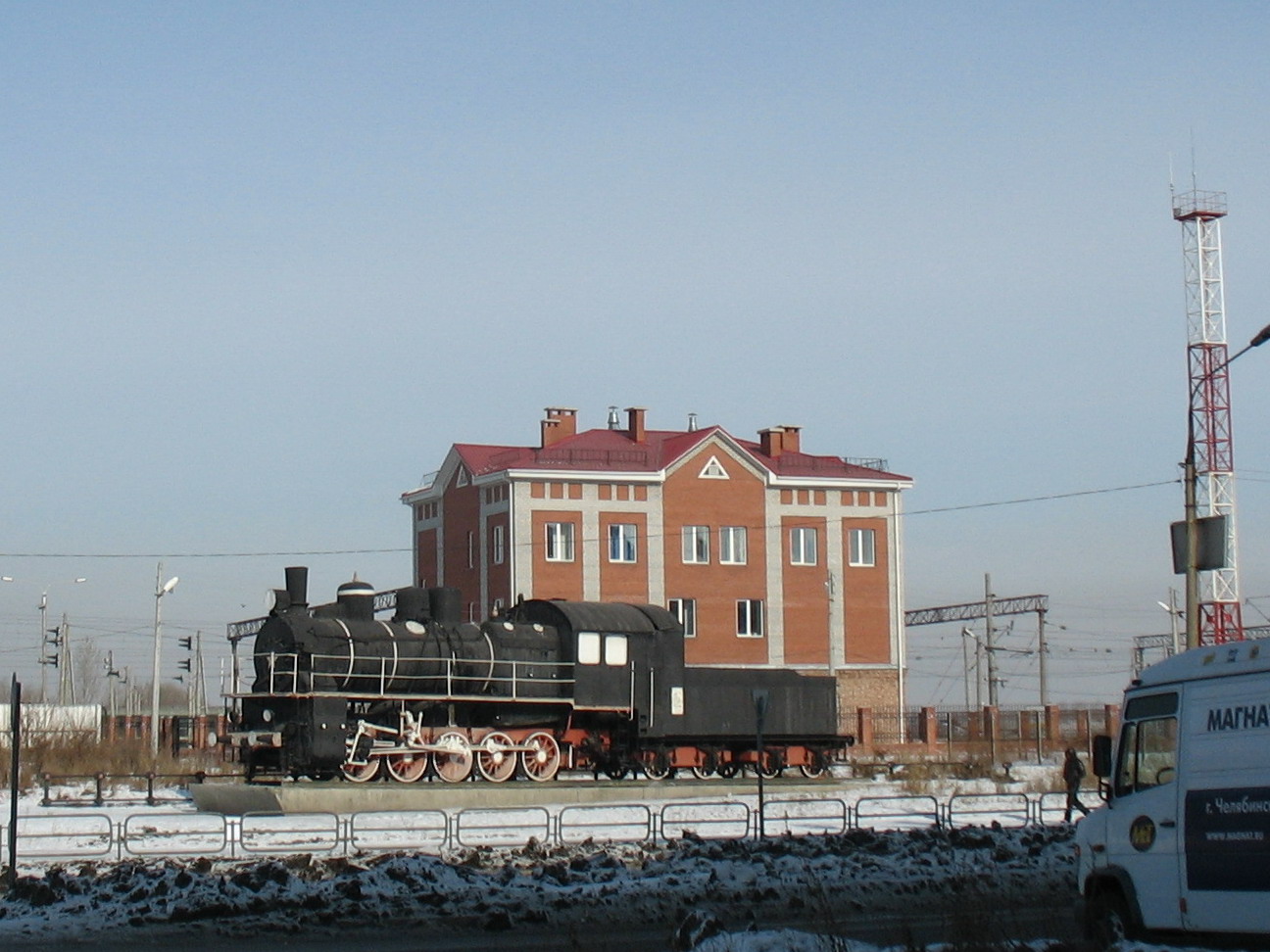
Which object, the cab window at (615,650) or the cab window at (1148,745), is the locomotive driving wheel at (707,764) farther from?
the cab window at (1148,745)

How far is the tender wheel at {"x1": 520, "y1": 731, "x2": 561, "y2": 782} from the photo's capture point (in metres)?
31.5

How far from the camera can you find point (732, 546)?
208ft

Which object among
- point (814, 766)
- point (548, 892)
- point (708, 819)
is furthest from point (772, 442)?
point (548, 892)

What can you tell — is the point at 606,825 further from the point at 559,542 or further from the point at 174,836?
the point at 559,542

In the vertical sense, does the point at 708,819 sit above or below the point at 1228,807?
below

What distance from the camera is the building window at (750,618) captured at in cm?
6312

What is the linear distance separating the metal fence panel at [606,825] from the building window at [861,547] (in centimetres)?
3852

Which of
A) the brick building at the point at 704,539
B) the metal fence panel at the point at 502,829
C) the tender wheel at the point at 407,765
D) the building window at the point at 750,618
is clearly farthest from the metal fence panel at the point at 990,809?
the building window at the point at 750,618

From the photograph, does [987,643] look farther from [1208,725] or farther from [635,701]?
[1208,725]

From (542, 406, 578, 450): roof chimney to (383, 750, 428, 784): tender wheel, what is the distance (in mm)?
35106

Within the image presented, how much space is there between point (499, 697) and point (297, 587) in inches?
178

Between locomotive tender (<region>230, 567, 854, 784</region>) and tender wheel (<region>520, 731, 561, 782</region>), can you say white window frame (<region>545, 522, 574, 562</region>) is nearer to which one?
locomotive tender (<region>230, 567, 854, 784</region>)

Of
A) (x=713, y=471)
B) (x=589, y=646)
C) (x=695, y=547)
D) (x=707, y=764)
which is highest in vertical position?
(x=713, y=471)

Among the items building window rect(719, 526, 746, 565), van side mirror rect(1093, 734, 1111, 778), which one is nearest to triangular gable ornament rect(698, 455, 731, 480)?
building window rect(719, 526, 746, 565)
